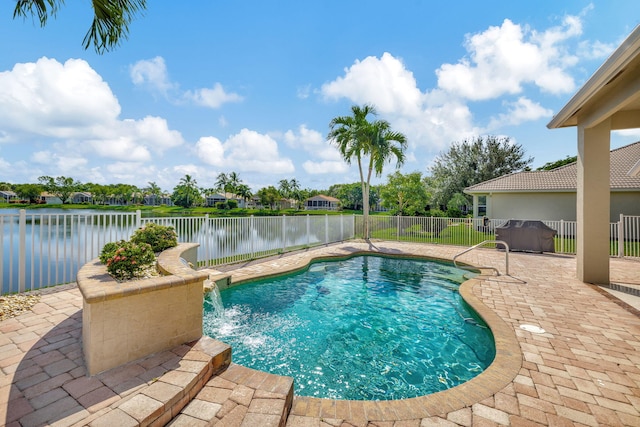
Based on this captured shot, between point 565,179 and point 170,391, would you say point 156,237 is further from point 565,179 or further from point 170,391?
point 565,179

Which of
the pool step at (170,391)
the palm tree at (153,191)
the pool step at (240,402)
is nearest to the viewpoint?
the pool step at (170,391)

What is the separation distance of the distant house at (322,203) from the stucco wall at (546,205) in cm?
5419

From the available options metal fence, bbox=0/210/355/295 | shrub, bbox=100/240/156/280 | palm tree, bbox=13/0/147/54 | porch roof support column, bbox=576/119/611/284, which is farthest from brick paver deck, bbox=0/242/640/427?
palm tree, bbox=13/0/147/54

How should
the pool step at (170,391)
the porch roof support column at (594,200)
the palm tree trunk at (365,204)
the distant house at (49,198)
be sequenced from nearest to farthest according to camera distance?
the pool step at (170,391) < the porch roof support column at (594,200) < the palm tree trunk at (365,204) < the distant house at (49,198)

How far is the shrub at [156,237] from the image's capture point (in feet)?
17.8

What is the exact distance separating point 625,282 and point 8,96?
1565 centimetres

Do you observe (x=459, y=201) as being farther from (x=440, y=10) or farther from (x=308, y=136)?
(x=440, y=10)

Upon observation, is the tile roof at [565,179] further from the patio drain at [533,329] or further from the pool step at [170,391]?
the pool step at [170,391]

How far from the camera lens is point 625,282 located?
6.30 meters

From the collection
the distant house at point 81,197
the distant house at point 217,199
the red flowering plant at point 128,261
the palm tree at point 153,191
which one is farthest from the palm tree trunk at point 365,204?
the palm tree at point 153,191

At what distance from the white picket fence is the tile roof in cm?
345

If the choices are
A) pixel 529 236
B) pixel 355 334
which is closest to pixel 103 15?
pixel 355 334

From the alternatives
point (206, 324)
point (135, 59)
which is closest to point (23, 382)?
point (206, 324)

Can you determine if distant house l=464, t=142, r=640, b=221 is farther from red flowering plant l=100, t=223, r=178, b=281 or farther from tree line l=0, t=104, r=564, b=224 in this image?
red flowering plant l=100, t=223, r=178, b=281
